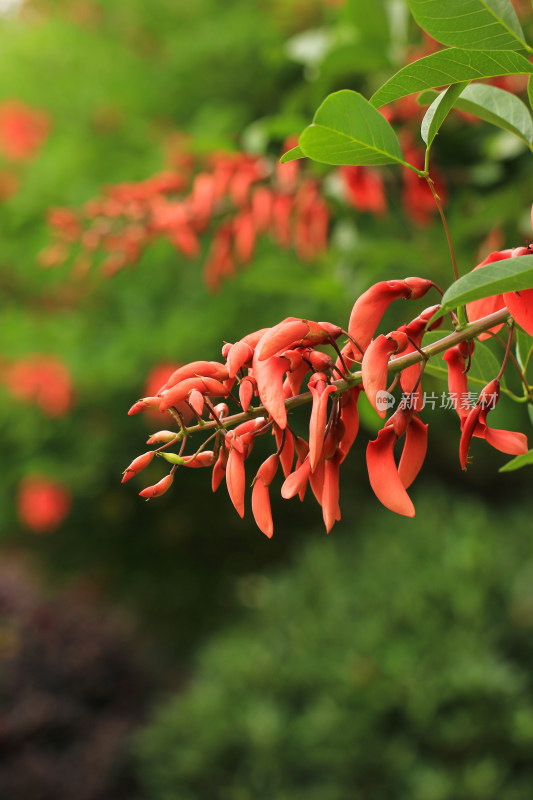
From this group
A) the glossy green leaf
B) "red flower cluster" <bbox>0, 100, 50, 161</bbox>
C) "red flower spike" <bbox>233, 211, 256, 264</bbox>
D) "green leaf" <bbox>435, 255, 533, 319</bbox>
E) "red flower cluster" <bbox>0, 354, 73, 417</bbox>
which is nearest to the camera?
"green leaf" <bbox>435, 255, 533, 319</bbox>

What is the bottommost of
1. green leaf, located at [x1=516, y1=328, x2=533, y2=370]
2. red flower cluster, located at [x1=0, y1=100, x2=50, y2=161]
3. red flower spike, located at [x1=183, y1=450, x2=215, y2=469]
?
green leaf, located at [x1=516, y1=328, x2=533, y2=370]

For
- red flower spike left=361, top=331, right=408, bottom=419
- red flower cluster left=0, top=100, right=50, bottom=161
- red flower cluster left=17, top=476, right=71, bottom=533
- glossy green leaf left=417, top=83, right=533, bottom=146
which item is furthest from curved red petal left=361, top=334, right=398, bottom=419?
red flower cluster left=0, top=100, right=50, bottom=161

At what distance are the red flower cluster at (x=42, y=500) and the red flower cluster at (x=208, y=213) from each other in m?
1.86

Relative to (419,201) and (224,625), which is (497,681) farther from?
(224,625)

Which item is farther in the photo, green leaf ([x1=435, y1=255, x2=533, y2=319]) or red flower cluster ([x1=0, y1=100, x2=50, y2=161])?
red flower cluster ([x1=0, y1=100, x2=50, y2=161])

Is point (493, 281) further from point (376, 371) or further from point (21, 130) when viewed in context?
point (21, 130)

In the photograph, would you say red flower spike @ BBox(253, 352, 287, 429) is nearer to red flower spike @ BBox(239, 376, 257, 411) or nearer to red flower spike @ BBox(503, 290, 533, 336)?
red flower spike @ BBox(239, 376, 257, 411)

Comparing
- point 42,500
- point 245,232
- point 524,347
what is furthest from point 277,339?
point 42,500

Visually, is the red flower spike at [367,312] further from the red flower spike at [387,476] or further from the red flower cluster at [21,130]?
the red flower cluster at [21,130]

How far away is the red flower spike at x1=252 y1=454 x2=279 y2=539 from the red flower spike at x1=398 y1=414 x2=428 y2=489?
79mm

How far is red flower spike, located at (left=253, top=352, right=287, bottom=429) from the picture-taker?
38 cm

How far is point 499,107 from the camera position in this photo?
55 centimetres

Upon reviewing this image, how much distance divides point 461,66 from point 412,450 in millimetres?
221

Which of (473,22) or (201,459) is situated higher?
(473,22)
